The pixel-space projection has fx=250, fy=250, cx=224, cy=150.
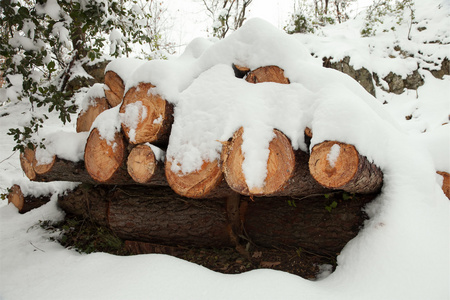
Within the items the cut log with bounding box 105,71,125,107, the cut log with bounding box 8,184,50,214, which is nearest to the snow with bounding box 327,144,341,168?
the cut log with bounding box 105,71,125,107

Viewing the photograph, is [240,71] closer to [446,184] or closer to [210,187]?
[210,187]

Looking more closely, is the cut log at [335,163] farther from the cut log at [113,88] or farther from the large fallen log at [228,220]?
the cut log at [113,88]

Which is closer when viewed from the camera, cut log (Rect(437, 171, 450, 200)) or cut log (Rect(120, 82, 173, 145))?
cut log (Rect(120, 82, 173, 145))

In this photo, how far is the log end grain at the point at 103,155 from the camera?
4.54 feet

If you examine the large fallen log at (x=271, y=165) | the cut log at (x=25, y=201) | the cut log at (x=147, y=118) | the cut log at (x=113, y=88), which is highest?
the cut log at (x=113, y=88)

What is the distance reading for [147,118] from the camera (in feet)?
4.15

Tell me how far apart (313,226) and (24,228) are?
8.10 feet

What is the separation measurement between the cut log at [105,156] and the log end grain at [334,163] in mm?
1007

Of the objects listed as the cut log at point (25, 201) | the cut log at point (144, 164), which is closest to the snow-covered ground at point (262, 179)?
the cut log at point (144, 164)

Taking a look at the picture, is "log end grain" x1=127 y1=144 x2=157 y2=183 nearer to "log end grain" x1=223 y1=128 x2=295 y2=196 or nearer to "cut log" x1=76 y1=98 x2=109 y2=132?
"log end grain" x1=223 y1=128 x2=295 y2=196

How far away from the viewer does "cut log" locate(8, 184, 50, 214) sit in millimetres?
2586

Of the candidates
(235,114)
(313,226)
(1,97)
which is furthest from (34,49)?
(313,226)

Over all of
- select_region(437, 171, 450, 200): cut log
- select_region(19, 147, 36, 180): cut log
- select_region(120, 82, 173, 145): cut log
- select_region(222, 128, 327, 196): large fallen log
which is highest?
select_region(120, 82, 173, 145): cut log

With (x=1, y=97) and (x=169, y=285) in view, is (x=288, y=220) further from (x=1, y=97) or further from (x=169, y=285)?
(x=1, y=97)
